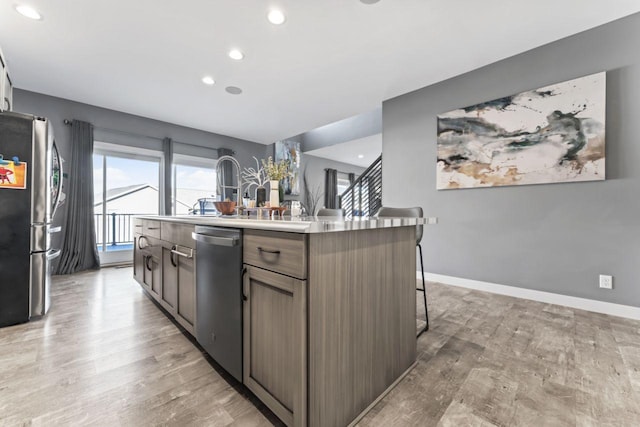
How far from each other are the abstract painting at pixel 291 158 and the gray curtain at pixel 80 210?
382cm

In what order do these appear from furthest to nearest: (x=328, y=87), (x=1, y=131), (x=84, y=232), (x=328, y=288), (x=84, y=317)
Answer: (x=84, y=232) → (x=328, y=87) → (x=84, y=317) → (x=1, y=131) → (x=328, y=288)

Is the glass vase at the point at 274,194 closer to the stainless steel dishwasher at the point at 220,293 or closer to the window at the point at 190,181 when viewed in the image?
the stainless steel dishwasher at the point at 220,293

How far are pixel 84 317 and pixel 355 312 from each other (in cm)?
257

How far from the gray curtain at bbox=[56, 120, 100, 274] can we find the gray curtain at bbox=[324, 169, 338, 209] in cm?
575

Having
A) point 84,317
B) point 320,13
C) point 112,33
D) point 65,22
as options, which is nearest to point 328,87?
point 320,13

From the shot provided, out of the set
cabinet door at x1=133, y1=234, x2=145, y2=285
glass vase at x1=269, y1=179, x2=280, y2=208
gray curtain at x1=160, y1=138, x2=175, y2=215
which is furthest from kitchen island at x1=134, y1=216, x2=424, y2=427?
gray curtain at x1=160, y1=138, x2=175, y2=215

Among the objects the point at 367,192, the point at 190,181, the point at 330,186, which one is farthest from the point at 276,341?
the point at 330,186

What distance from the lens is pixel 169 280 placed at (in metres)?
2.12

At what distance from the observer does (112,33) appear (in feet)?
8.61

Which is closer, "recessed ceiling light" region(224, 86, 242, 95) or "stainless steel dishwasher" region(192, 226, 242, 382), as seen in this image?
"stainless steel dishwasher" region(192, 226, 242, 382)

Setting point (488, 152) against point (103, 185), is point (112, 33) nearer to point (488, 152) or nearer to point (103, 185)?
point (103, 185)

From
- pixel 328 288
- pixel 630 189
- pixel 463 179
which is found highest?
pixel 463 179

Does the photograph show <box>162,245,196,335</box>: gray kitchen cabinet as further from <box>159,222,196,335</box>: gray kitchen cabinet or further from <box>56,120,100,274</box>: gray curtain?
<box>56,120,100,274</box>: gray curtain

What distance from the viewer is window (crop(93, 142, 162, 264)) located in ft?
15.2
